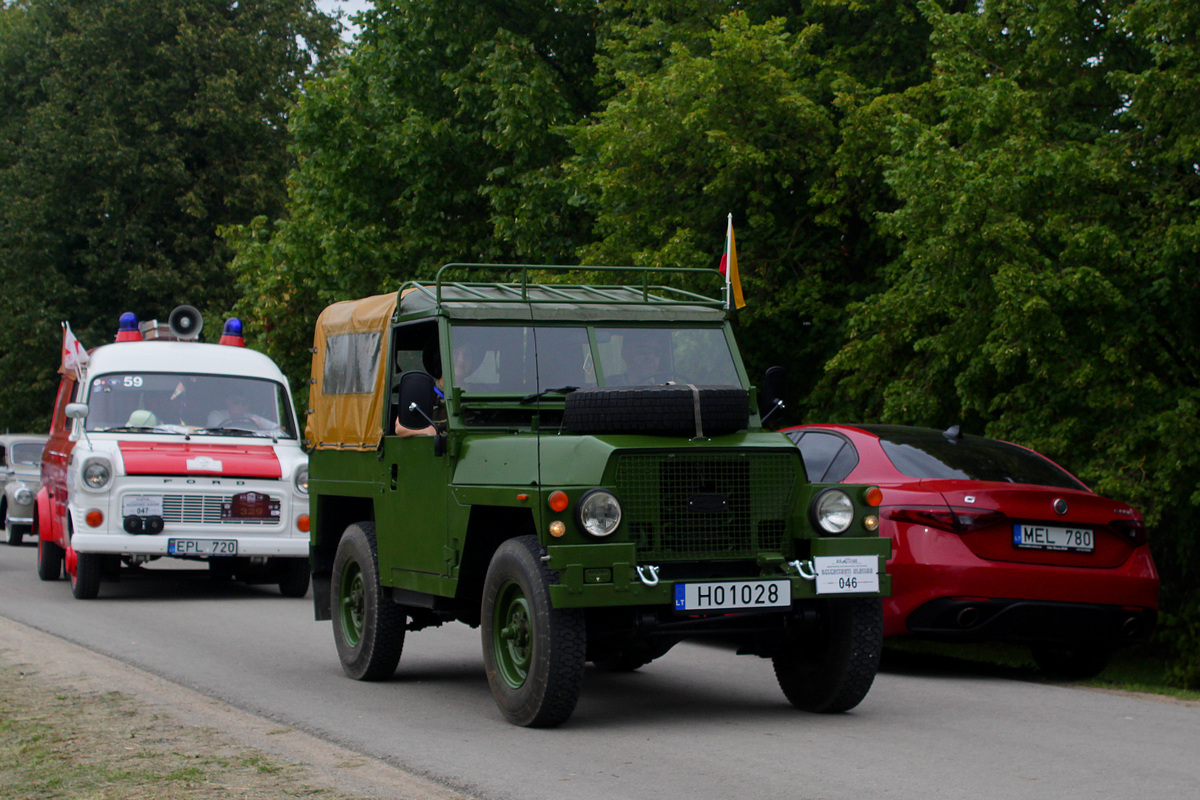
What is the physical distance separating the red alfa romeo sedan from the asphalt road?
42 cm

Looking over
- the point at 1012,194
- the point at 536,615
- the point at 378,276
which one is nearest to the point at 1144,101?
the point at 1012,194

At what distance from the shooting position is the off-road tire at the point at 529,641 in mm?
6965

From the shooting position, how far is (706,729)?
7.44m

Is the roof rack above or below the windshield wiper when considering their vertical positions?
above

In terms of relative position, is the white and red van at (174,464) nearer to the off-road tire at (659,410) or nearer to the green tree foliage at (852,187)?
the green tree foliage at (852,187)

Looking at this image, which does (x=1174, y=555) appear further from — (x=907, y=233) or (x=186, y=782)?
(x=186, y=782)

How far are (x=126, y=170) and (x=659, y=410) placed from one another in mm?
34340

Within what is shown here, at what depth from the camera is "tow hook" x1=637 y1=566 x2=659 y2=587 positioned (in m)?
7.00

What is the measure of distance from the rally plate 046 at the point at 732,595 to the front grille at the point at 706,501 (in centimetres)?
20

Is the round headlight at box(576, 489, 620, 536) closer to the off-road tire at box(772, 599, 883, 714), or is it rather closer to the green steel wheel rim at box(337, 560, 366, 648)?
the off-road tire at box(772, 599, 883, 714)

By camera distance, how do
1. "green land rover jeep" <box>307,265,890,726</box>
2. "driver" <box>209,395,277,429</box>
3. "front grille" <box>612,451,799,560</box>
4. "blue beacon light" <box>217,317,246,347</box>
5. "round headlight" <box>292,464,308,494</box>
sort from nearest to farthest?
1. "green land rover jeep" <box>307,265,890,726</box>
2. "front grille" <box>612,451,799,560</box>
3. "round headlight" <box>292,464,308,494</box>
4. "driver" <box>209,395,277,429</box>
5. "blue beacon light" <box>217,317,246,347</box>

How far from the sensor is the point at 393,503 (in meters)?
8.71

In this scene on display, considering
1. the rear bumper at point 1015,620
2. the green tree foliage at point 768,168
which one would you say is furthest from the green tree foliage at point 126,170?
the rear bumper at point 1015,620

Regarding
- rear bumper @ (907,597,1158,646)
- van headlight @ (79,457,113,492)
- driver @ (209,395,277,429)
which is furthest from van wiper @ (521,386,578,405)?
driver @ (209,395,277,429)
